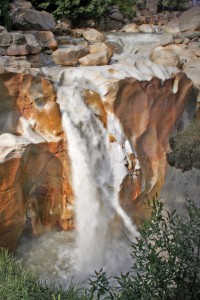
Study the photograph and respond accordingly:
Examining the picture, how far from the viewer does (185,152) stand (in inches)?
271

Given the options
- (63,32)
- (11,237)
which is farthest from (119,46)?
(11,237)

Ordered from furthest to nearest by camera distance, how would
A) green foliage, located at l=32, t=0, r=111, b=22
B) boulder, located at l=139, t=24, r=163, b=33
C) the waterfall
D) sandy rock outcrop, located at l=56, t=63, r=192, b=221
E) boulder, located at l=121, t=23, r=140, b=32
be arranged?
boulder, located at l=139, t=24, r=163, b=33 → boulder, located at l=121, t=23, r=140, b=32 → green foliage, located at l=32, t=0, r=111, b=22 → sandy rock outcrop, located at l=56, t=63, r=192, b=221 → the waterfall

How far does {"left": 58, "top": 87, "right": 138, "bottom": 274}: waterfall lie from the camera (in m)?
5.47

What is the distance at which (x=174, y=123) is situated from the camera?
718 cm

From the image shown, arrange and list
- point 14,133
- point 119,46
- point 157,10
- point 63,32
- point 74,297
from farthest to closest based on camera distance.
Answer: point 157,10 → point 63,32 → point 119,46 → point 14,133 → point 74,297

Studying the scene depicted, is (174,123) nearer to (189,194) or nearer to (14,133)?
(189,194)

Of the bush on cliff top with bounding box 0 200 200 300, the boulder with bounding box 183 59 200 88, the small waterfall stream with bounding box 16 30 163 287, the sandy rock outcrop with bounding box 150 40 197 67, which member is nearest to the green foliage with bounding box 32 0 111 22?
the sandy rock outcrop with bounding box 150 40 197 67

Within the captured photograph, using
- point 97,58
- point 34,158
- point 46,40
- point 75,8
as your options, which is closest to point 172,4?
point 75,8

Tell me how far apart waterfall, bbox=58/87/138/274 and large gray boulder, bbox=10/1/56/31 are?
5323mm

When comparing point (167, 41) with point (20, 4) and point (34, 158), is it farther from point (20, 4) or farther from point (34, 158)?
point (34, 158)

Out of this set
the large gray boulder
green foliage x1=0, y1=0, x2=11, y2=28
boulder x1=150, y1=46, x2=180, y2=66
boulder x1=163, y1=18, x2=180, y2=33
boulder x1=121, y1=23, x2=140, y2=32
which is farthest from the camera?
boulder x1=121, y1=23, x2=140, y2=32

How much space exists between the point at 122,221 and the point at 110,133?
4.30 ft

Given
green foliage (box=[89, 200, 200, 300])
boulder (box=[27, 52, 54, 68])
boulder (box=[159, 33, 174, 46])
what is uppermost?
boulder (box=[159, 33, 174, 46])

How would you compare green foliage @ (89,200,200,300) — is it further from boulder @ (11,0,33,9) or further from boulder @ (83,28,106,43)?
boulder @ (11,0,33,9)
